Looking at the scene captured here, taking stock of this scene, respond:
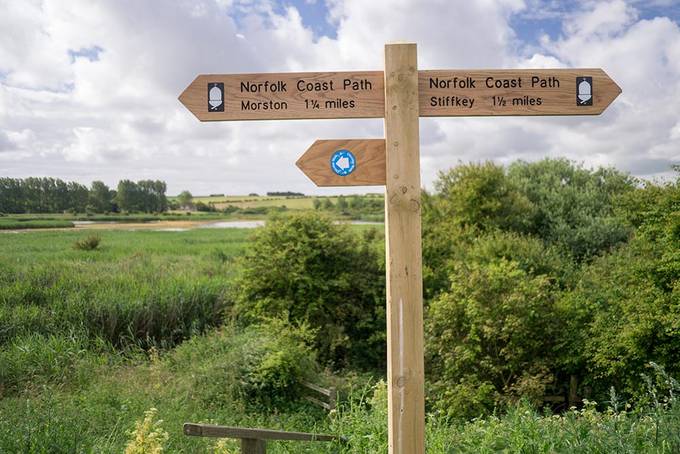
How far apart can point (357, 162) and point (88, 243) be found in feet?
42.1

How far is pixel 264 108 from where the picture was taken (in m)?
4.04

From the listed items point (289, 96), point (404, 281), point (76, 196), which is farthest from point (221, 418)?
point (76, 196)

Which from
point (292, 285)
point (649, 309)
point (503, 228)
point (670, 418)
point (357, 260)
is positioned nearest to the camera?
point (670, 418)

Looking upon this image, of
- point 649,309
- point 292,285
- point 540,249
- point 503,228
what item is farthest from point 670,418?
point 503,228

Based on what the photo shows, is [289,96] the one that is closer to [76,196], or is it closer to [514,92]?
[514,92]

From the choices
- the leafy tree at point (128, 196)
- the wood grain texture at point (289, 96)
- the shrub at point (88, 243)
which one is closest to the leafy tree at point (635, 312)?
the wood grain texture at point (289, 96)

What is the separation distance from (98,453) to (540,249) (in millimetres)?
11773

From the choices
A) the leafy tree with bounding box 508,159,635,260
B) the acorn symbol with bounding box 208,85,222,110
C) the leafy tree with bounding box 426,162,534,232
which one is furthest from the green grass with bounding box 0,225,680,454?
the leafy tree with bounding box 508,159,635,260

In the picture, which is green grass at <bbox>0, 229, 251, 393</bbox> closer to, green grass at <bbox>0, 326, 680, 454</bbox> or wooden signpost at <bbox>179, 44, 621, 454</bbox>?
green grass at <bbox>0, 326, 680, 454</bbox>

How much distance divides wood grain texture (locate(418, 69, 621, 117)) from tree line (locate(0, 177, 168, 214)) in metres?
13.6

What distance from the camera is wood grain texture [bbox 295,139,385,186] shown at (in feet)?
12.9

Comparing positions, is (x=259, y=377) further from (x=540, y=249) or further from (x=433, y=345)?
(x=540, y=249)

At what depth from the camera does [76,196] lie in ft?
50.9

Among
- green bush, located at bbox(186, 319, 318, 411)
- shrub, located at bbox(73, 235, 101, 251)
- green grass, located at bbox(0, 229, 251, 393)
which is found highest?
shrub, located at bbox(73, 235, 101, 251)
